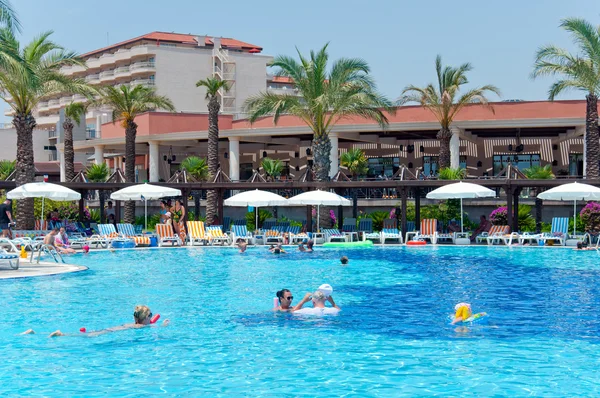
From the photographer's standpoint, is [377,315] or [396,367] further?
[377,315]

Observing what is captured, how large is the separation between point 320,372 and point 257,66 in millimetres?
64230

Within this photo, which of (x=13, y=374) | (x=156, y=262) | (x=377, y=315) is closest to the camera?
(x=13, y=374)

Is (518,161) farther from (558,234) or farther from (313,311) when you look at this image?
(313,311)

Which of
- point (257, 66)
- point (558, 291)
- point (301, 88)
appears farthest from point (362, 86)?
point (257, 66)

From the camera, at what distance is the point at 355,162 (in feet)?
151

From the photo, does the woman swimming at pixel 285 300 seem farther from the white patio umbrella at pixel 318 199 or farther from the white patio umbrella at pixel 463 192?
the white patio umbrella at pixel 463 192

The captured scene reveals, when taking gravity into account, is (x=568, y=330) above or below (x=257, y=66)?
below

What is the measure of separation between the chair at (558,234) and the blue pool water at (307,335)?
8.00 m

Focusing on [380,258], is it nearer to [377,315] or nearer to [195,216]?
[377,315]

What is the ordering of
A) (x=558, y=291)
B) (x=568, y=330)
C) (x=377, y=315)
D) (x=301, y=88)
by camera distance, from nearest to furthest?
(x=568, y=330)
(x=377, y=315)
(x=558, y=291)
(x=301, y=88)

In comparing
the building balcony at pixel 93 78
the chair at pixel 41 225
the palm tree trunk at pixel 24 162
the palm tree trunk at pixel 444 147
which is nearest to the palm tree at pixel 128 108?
the chair at pixel 41 225

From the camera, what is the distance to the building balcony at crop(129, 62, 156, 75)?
6800cm

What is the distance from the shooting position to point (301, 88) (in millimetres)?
33531

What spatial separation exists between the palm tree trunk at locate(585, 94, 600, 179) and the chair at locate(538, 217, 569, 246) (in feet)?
13.2
